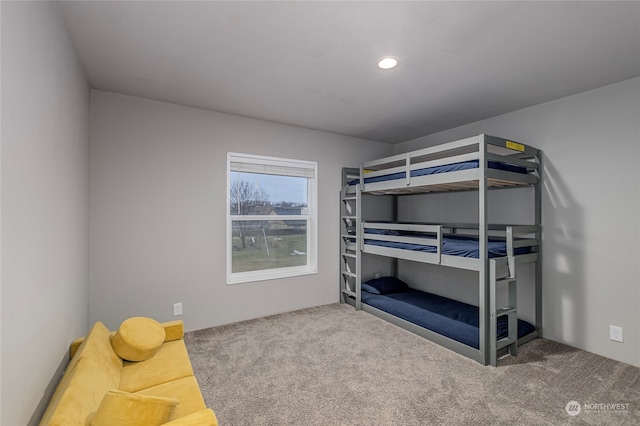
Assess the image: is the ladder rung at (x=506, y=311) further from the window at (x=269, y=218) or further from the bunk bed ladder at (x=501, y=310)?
the window at (x=269, y=218)

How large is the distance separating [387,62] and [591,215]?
2.35m

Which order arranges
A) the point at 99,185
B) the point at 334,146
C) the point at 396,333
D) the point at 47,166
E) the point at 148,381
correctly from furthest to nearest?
the point at 334,146 < the point at 396,333 < the point at 99,185 < the point at 148,381 < the point at 47,166

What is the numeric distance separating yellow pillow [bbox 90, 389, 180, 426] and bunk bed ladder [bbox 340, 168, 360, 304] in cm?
304

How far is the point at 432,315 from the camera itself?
323 centimetres

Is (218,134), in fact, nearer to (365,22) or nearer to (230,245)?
(230,245)

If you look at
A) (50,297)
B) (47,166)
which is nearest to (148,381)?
(50,297)

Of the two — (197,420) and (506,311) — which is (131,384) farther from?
(506,311)

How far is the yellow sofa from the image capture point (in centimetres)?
117

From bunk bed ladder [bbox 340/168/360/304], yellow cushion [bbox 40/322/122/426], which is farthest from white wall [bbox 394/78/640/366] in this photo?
yellow cushion [bbox 40/322/122/426]

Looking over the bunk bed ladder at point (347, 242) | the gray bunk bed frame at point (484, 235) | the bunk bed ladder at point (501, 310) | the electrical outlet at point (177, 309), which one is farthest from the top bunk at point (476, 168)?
the electrical outlet at point (177, 309)

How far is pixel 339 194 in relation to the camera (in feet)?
14.0

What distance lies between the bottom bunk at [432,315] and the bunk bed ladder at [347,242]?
0.19 metres

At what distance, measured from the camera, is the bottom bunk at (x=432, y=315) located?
2.79 meters

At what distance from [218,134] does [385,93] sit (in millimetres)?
1861
